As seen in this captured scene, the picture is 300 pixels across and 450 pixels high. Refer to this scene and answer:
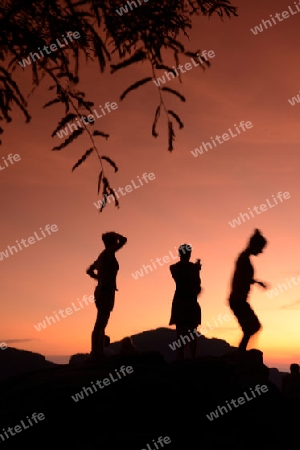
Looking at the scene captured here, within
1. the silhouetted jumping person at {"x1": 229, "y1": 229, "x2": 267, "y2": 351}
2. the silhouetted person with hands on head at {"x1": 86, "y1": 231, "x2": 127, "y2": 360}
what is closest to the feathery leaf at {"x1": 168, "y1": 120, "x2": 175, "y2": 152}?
the silhouetted person with hands on head at {"x1": 86, "y1": 231, "x2": 127, "y2": 360}

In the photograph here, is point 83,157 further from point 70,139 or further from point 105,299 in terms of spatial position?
point 105,299

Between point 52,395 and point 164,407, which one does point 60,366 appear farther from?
point 164,407

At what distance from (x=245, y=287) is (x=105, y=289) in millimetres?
2935

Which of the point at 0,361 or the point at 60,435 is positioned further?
the point at 0,361

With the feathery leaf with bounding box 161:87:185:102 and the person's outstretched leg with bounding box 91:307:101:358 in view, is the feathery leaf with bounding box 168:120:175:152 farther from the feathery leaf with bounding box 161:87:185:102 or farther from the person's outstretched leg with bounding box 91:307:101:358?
the person's outstretched leg with bounding box 91:307:101:358

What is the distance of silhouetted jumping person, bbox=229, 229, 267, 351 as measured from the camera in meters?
11.6

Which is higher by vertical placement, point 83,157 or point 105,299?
point 83,157

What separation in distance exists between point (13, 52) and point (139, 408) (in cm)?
587

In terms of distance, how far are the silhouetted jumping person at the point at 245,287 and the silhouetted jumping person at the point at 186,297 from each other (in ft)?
2.70

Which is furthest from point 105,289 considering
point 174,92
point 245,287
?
point 174,92

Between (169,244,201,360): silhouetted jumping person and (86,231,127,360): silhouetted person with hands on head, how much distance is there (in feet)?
4.11

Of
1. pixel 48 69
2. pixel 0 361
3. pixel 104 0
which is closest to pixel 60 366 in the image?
pixel 48 69

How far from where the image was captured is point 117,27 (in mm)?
5195

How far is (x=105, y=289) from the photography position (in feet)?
35.7
